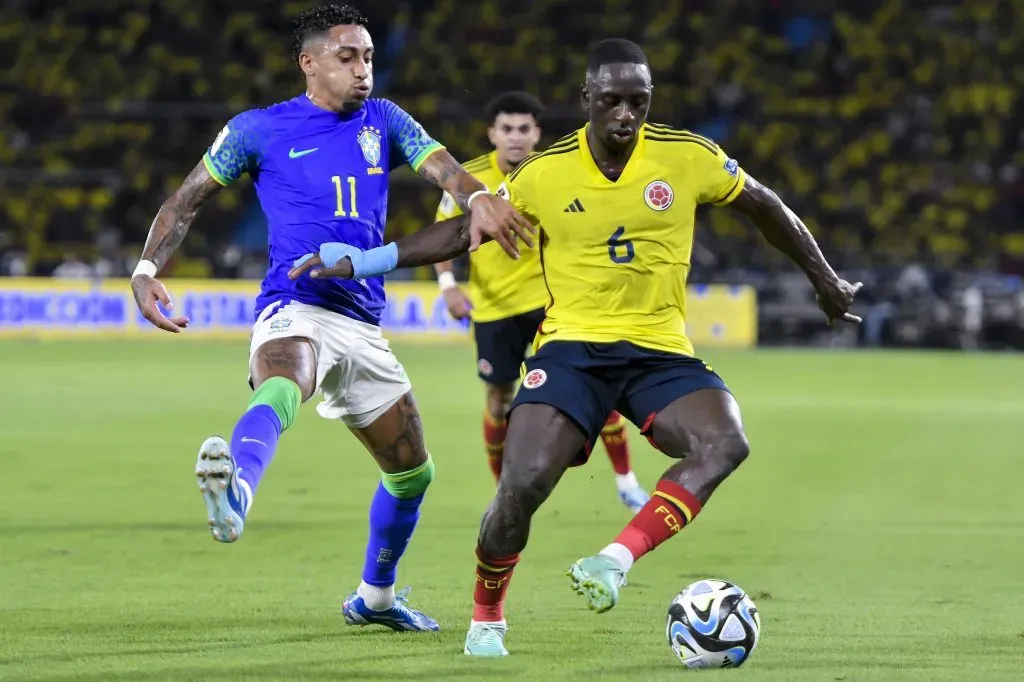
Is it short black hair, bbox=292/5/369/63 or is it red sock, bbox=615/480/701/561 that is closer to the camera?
red sock, bbox=615/480/701/561

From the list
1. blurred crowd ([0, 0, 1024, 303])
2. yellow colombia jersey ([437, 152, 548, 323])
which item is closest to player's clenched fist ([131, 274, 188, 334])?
yellow colombia jersey ([437, 152, 548, 323])

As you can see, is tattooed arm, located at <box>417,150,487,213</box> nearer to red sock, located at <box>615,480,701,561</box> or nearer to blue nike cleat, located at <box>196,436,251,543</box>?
red sock, located at <box>615,480,701,561</box>

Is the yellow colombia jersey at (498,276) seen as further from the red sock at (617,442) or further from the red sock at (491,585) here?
the red sock at (491,585)

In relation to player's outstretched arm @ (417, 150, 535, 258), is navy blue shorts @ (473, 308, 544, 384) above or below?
below

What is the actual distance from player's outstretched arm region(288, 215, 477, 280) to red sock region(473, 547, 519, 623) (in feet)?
3.32

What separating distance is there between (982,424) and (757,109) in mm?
14850

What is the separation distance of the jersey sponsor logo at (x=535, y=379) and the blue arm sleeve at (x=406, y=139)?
1.10 m

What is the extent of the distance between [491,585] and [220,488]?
116 cm

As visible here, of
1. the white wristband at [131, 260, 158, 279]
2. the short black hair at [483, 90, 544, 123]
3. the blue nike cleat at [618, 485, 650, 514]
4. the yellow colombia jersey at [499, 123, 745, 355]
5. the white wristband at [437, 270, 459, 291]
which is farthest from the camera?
the white wristband at [437, 270, 459, 291]

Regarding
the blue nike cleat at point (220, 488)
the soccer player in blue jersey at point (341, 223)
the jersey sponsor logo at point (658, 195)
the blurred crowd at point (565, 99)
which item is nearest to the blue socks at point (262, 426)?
the blue nike cleat at point (220, 488)

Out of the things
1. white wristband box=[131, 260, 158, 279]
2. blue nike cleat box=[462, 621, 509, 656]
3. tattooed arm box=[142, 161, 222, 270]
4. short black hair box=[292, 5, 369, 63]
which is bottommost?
blue nike cleat box=[462, 621, 509, 656]

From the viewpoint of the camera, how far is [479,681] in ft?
16.2

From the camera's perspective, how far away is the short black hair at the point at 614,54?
545 cm

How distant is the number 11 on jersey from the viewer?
238 inches
